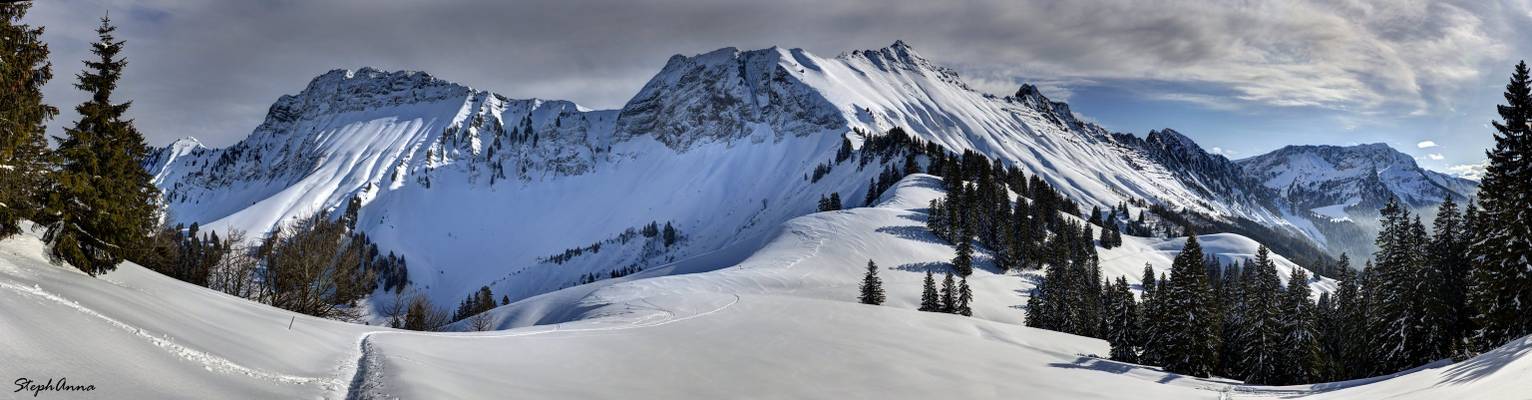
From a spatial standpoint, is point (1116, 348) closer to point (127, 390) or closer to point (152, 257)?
point (127, 390)

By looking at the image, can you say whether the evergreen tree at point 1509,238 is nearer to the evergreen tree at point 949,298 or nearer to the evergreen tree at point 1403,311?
the evergreen tree at point 1403,311

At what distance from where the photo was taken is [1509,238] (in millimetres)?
31438

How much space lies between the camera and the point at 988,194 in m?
113

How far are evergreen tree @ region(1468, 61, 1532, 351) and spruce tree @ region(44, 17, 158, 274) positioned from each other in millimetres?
55167

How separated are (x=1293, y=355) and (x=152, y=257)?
69097mm

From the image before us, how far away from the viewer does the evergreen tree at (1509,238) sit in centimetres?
3078

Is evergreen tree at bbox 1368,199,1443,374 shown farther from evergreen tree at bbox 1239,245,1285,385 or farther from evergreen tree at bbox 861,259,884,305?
evergreen tree at bbox 861,259,884,305

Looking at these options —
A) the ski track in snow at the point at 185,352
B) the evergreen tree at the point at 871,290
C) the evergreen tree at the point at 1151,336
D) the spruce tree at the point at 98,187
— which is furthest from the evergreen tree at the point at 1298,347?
the spruce tree at the point at 98,187

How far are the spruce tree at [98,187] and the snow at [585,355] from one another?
784 mm

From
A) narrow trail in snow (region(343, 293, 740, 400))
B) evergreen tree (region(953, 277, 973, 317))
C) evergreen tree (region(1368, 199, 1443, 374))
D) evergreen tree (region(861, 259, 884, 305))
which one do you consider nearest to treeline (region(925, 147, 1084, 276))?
evergreen tree (region(953, 277, 973, 317))

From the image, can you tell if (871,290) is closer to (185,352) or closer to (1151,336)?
(1151,336)

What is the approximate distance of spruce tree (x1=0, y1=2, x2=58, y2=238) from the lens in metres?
20.4

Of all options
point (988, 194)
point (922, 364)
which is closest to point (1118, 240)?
point (988, 194)
